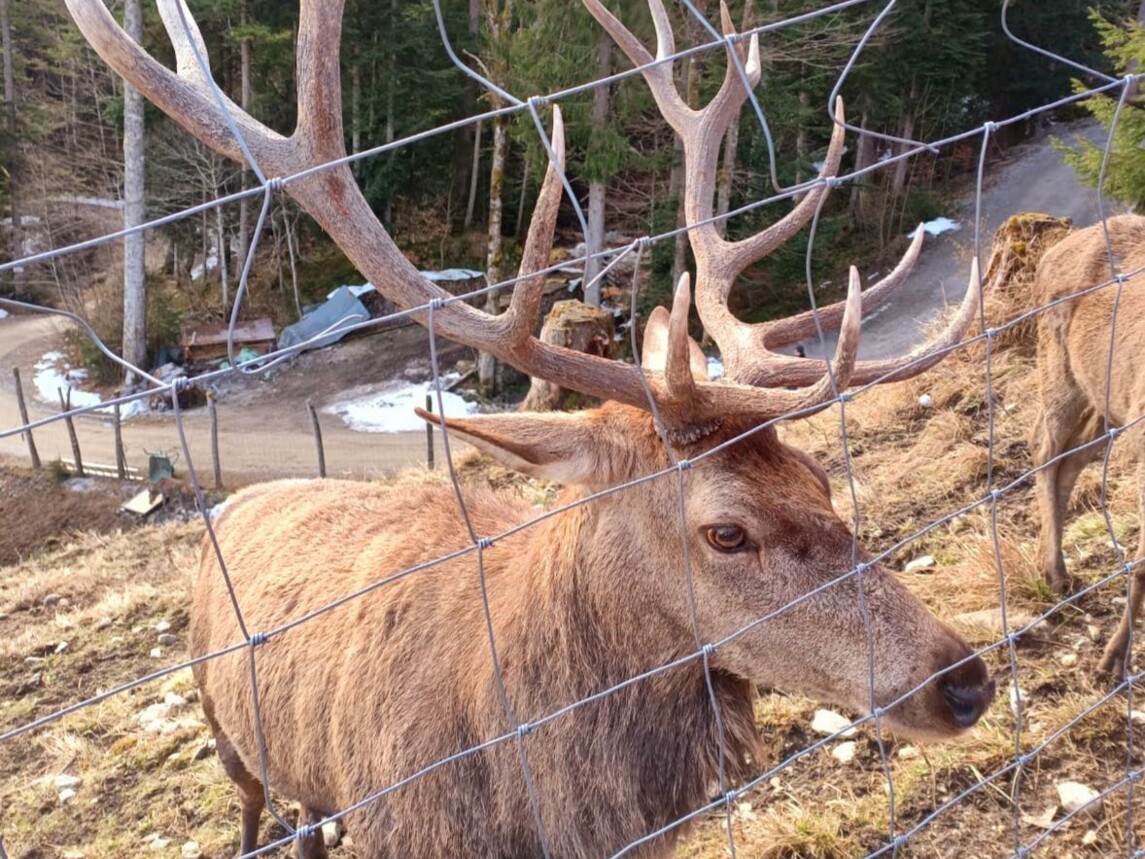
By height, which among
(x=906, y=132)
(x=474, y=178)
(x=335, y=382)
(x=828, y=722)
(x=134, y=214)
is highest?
(x=828, y=722)

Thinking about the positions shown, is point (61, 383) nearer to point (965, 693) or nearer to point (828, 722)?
point (828, 722)

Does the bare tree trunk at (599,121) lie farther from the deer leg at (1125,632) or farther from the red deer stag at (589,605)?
the red deer stag at (589,605)

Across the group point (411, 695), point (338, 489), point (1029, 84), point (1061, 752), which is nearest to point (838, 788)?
point (1061, 752)

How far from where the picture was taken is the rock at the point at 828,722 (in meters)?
3.60

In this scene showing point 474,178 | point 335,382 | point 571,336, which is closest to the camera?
point 571,336

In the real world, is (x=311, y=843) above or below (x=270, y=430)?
above

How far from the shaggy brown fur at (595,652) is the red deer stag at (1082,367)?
2.08 m

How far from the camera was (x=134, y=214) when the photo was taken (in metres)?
19.7

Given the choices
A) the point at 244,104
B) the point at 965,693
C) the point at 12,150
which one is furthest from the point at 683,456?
the point at 12,150

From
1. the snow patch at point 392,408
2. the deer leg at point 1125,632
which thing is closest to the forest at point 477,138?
the snow patch at point 392,408

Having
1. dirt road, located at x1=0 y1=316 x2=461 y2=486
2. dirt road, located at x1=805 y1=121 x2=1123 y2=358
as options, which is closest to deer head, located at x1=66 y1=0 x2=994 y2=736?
dirt road, located at x1=0 y1=316 x2=461 y2=486

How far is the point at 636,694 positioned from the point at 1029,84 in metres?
28.4

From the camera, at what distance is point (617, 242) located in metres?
23.0

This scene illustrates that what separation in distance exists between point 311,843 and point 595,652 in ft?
5.59
